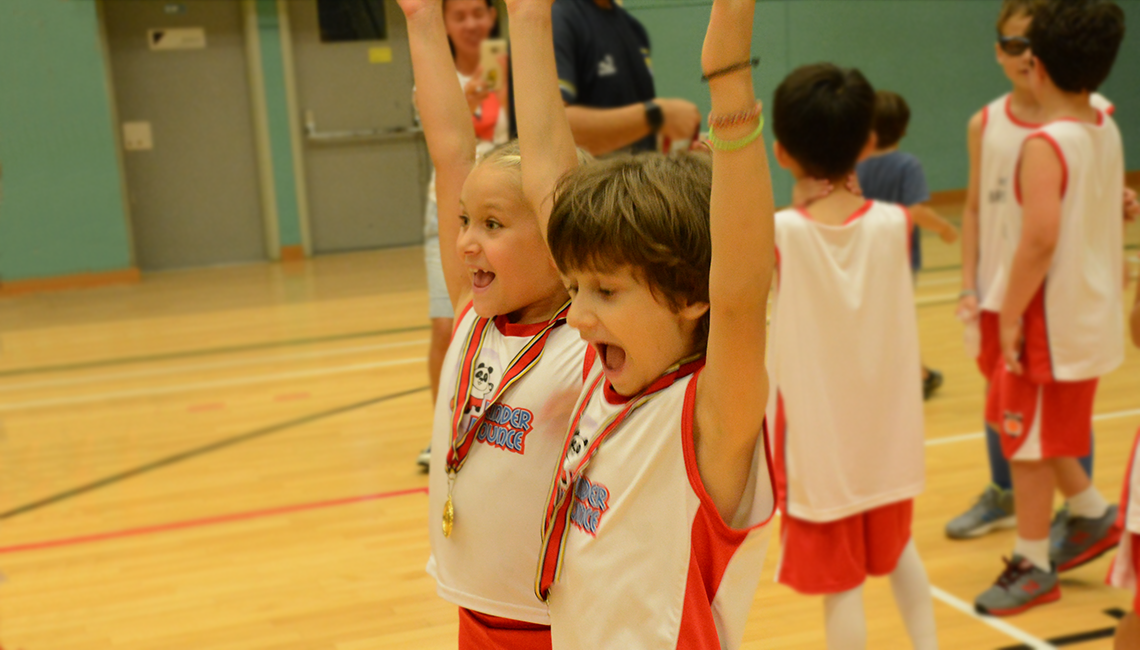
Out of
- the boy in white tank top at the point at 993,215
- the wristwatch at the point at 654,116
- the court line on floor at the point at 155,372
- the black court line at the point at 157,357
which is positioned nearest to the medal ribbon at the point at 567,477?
the wristwatch at the point at 654,116

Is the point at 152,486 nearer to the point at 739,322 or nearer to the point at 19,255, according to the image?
the point at 19,255

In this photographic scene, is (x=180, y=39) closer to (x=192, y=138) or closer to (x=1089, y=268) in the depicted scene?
(x=192, y=138)

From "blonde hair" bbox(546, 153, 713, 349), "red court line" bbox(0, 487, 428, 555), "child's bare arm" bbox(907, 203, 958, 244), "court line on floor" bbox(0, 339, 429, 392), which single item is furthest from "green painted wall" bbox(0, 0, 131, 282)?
"child's bare arm" bbox(907, 203, 958, 244)

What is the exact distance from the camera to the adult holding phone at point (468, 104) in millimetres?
1827

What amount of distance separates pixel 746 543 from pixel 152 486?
3.21 m

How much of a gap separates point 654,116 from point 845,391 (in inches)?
29.3

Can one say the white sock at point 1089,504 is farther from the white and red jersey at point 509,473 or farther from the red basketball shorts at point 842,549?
the white and red jersey at point 509,473

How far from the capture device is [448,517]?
1303mm

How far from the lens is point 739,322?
0.93 metres

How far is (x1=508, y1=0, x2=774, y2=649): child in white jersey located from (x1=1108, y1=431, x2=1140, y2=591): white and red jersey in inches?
42.6

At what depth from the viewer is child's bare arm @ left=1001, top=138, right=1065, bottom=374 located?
2.45m

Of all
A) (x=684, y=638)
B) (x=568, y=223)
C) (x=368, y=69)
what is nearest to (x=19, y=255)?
(x=368, y=69)

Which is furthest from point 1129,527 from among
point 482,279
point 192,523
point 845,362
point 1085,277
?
point 192,523

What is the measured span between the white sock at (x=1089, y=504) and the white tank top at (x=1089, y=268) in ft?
1.41
